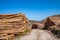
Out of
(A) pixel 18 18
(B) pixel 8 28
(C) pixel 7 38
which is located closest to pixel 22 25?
(A) pixel 18 18

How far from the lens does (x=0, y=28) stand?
24047mm

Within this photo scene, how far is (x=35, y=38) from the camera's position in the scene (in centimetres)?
2384

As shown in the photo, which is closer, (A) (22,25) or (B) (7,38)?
(B) (7,38)

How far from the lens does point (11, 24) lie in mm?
25531

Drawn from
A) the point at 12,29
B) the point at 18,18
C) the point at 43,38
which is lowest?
the point at 43,38

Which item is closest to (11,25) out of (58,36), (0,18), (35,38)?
(0,18)

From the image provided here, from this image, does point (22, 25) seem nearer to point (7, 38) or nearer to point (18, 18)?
point (18, 18)

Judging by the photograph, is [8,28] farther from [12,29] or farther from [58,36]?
[58,36]

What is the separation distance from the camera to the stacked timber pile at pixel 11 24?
24.0 metres

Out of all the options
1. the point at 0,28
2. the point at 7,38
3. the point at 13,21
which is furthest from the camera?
the point at 13,21

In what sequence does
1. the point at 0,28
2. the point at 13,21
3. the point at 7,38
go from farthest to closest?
the point at 13,21 < the point at 0,28 < the point at 7,38

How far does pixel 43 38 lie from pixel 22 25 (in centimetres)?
462

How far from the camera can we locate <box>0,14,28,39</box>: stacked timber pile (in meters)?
24.0

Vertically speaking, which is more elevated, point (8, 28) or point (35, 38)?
point (8, 28)
